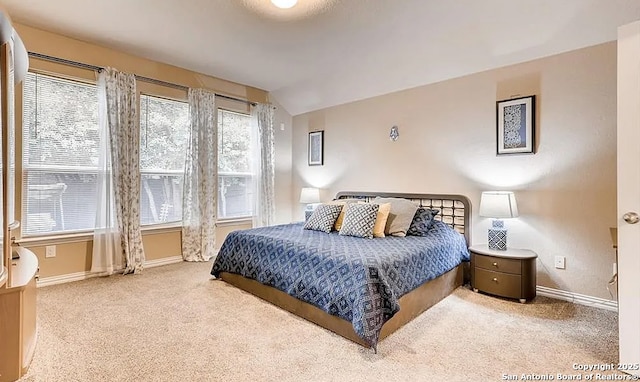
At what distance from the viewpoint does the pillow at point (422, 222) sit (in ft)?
11.3

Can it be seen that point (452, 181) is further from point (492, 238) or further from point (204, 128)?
point (204, 128)

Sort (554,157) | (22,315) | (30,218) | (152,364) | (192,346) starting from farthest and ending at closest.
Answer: (30,218)
(554,157)
(192,346)
(152,364)
(22,315)

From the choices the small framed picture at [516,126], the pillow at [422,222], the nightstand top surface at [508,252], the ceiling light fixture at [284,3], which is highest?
the ceiling light fixture at [284,3]

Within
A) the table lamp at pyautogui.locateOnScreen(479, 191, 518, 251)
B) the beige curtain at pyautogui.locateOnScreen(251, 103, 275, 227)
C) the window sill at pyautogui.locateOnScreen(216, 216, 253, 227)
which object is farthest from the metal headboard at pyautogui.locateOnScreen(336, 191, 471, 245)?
the window sill at pyautogui.locateOnScreen(216, 216, 253, 227)

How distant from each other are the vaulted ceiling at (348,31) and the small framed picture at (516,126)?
0.45 metres

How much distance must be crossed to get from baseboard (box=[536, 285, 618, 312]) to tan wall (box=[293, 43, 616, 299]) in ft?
0.14

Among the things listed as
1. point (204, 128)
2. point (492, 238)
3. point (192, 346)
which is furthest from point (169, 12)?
point (492, 238)

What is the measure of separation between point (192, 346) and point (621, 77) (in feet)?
10.3

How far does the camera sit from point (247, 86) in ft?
17.0

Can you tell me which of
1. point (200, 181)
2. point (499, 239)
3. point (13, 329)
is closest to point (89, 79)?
point (200, 181)

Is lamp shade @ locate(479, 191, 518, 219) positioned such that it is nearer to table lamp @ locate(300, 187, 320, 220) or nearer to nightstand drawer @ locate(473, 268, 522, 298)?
nightstand drawer @ locate(473, 268, 522, 298)

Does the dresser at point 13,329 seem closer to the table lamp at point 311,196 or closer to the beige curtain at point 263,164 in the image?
the beige curtain at point 263,164

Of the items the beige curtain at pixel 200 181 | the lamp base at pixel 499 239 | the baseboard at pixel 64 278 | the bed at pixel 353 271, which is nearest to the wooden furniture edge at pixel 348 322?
the bed at pixel 353 271

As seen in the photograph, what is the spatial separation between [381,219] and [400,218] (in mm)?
224
